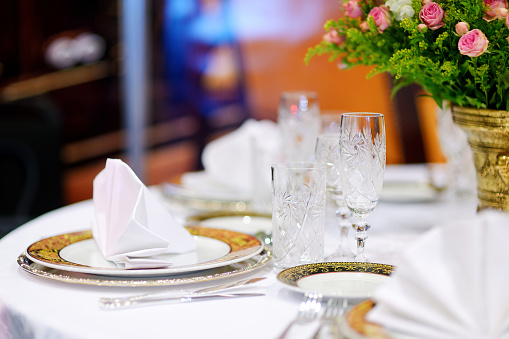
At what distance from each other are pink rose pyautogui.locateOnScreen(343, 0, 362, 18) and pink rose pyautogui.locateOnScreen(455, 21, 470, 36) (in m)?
0.21

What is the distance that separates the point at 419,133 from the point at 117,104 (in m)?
2.74

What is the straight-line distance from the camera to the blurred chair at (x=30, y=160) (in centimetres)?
258

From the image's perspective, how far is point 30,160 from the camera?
2666mm

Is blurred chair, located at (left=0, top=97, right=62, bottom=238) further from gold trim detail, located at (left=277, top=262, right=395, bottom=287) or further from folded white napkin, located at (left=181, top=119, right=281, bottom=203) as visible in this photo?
gold trim detail, located at (left=277, top=262, right=395, bottom=287)

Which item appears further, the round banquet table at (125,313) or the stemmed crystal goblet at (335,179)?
the stemmed crystal goblet at (335,179)

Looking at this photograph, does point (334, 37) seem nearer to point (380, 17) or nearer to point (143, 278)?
point (380, 17)

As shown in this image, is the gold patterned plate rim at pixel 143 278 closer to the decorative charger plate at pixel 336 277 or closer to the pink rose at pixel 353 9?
the decorative charger plate at pixel 336 277

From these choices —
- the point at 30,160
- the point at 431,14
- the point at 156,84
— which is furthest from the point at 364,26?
the point at 156,84

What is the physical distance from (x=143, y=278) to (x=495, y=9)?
654mm

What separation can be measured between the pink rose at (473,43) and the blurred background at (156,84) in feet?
5.02

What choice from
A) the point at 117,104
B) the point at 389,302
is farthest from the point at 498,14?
the point at 117,104

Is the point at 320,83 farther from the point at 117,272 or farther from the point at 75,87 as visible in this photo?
the point at 117,272

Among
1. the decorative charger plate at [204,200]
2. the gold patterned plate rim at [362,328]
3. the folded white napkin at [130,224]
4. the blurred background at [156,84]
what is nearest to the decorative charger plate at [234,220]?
the decorative charger plate at [204,200]

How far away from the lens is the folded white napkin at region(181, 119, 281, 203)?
1.54m
